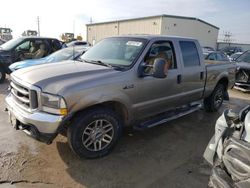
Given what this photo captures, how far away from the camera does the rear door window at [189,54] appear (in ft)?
16.4

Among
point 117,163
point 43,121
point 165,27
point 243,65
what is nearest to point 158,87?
point 117,163

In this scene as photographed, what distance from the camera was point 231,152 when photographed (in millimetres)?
2398

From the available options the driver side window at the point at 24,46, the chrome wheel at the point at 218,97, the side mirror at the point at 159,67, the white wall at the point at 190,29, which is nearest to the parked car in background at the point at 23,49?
the driver side window at the point at 24,46

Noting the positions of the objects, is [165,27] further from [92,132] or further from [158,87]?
[92,132]

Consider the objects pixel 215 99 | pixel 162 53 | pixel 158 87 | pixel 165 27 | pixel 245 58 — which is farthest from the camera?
pixel 165 27

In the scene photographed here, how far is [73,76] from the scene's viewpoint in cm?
358

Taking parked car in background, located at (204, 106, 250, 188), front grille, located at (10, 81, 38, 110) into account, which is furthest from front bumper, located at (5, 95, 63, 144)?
parked car in background, located at (204, 106, 250, 188)

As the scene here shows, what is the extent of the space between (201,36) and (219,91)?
111 ft

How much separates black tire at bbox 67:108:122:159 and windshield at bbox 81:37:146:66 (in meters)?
0.95

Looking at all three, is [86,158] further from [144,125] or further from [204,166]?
[204,166]

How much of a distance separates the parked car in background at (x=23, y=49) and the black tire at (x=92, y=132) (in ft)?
22.7

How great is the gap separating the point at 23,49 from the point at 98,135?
24.5 feet

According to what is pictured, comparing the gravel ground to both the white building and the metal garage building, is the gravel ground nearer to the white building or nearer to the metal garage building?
the metal garage building

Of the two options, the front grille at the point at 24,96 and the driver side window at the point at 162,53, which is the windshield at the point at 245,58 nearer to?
the driver side window at the point at 162,53
